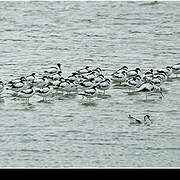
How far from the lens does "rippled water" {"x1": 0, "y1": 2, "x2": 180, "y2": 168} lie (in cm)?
1037

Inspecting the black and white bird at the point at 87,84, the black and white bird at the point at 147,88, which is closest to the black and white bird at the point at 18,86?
the black and white bird at the point at 87,84

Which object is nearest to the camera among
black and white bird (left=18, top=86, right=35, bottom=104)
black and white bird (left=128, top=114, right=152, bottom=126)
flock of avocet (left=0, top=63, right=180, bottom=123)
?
black and white bird (left=128, top=114, right=152, bottom=126)

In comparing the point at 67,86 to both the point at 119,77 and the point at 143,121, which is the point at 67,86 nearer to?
the point at 119,77

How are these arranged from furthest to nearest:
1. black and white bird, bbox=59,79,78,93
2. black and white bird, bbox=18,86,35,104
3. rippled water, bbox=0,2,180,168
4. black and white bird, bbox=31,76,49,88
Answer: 1. black and white bird, bbox=31,76,49,88
2. black and white bird, bbox=59,79,78,93
3. black and white bird, bbox=18,86,35,104
4. rippled water, bbox=0,2,180,168

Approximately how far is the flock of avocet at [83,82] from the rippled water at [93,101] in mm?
236

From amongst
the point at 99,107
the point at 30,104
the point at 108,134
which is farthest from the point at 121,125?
the point at 30,104

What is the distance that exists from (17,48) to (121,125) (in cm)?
908

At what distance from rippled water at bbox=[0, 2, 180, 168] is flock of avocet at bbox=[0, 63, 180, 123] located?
24cm

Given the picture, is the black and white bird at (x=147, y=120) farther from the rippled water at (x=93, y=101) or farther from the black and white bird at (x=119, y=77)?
the black and white bird at (x=119, y=77)

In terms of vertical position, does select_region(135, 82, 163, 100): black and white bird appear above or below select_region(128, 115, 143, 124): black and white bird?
above

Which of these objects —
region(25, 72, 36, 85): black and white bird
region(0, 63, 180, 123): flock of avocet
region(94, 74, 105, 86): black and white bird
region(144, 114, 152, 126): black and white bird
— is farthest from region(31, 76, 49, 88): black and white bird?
region(144, 114, 152, 126): black and white bird

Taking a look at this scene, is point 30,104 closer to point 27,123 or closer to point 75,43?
point 27,123

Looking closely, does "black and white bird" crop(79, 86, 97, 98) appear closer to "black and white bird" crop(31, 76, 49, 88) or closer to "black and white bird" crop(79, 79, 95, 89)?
"black and white bird" crop(79, 79, 95, 89)

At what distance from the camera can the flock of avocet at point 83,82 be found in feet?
45.8
